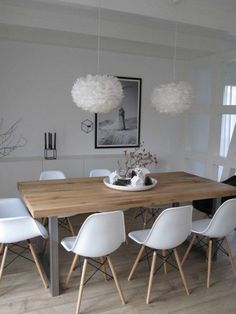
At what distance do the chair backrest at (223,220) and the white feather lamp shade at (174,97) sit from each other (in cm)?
A: 120

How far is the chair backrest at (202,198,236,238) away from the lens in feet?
8.95

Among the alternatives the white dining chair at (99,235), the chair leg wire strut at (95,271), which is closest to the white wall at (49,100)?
the chair leg wire strut at (95,271)

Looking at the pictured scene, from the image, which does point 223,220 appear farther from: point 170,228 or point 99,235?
point 99,235

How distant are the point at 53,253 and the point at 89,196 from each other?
59 centimetres

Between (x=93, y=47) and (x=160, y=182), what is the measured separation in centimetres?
273

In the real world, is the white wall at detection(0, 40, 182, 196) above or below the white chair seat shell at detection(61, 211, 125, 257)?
above

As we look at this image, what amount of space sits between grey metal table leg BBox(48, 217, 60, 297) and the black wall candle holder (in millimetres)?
2544

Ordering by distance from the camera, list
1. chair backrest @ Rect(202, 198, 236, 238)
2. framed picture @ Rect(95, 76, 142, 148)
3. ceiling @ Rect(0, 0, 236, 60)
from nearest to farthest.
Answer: chair backrest @ Rect(202, 198, 236, 238) → ceiling @ Rect(0, 0, 236, 60) → framed picture @ Rect(95, 76, 142, 148)

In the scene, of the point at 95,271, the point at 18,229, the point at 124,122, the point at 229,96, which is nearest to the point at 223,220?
the point at 95,271

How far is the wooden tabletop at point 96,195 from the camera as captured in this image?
2.50 m

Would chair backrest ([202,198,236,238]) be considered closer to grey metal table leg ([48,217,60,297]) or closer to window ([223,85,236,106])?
grey metal table leg ([48,217,60,297])

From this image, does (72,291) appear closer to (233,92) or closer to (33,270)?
(33,270)

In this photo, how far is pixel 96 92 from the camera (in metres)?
2.87

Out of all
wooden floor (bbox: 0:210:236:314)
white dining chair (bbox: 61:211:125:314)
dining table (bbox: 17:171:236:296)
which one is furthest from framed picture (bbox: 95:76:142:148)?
white dining chair (bbox: 61:211:125:314)
